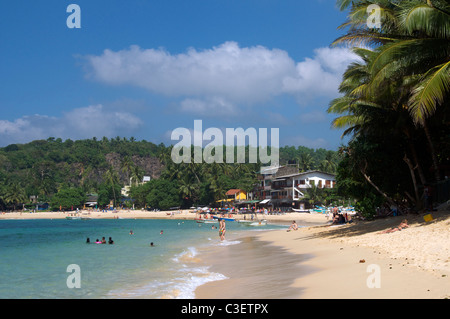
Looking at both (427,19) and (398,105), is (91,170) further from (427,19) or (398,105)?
(427,19)

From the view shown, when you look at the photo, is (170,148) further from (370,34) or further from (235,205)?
(370,34)

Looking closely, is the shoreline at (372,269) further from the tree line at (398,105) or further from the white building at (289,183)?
the white building at (289,183)

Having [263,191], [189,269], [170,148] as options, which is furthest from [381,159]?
[170,148]

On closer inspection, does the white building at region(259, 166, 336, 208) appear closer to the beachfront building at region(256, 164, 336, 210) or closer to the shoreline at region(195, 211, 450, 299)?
the beachfront building at region(256, 164, 336, 210)

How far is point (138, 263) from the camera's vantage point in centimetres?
1955

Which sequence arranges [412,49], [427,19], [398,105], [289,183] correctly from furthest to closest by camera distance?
1. [289,183]
2. [398,105]
3. [412,49]
4. [427,19]

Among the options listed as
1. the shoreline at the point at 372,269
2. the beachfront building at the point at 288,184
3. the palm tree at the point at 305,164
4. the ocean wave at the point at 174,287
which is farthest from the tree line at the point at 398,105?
the palm tree at the point at 305,164

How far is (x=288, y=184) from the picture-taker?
8169 centimetres

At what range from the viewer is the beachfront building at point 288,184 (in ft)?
259

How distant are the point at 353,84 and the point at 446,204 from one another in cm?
852

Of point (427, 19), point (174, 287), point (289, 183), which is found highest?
point (427, 19)

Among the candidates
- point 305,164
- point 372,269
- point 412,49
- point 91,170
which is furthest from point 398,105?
point 91,170

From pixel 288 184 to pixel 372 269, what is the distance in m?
71.2
